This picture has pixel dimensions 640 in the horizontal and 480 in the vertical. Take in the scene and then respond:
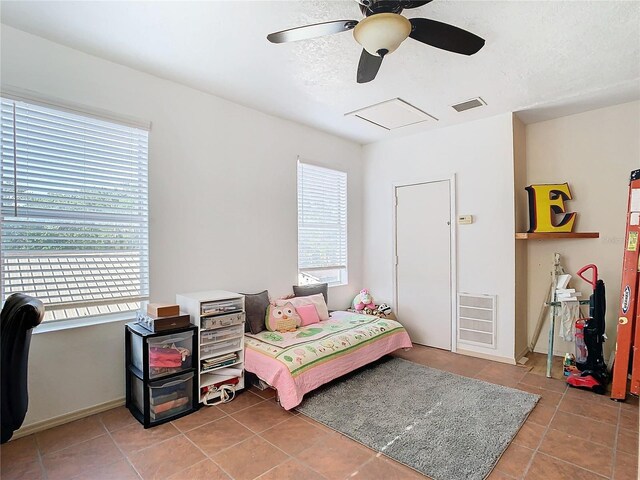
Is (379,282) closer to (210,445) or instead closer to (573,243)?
(573,243)

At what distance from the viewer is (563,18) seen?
6.76 feet

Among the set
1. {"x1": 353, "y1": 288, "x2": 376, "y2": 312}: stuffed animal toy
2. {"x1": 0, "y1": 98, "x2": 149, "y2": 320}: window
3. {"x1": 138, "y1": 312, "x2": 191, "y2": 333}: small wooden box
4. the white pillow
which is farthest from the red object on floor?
{"x1": 0, "y1": 98, "x2": 149, "y2": 320}: window

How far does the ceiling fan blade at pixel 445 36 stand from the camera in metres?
1.71

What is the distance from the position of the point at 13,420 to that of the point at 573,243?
4818 millimetres

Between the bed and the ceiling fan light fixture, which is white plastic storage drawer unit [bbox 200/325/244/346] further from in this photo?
the ceiling fan light fixture

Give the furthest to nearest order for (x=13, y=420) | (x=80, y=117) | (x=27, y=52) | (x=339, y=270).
→ (x=339, y=270) → (x=80, y=117) → (x=27, y=52) → (x=13, y=420)

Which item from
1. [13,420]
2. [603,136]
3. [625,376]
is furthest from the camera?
[603,136]

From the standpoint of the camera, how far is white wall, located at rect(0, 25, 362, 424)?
233 cm

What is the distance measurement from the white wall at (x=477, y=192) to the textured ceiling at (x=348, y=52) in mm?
417

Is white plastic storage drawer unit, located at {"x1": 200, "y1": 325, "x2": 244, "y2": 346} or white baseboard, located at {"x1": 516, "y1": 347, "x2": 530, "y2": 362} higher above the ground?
white plastic storage drawer unit, located at {"x1": 200, "y1": 325, "x2": 244, "y2": 346}

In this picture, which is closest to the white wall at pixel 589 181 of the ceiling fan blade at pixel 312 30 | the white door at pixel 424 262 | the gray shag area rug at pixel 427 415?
the white door at pixel 424 262

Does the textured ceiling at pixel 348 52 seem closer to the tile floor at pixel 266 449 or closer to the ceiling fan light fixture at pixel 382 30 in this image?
the ceiling fan light fixture at pixel 382 30

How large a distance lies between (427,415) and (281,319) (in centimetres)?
152

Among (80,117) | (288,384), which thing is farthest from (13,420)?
(80,117)
